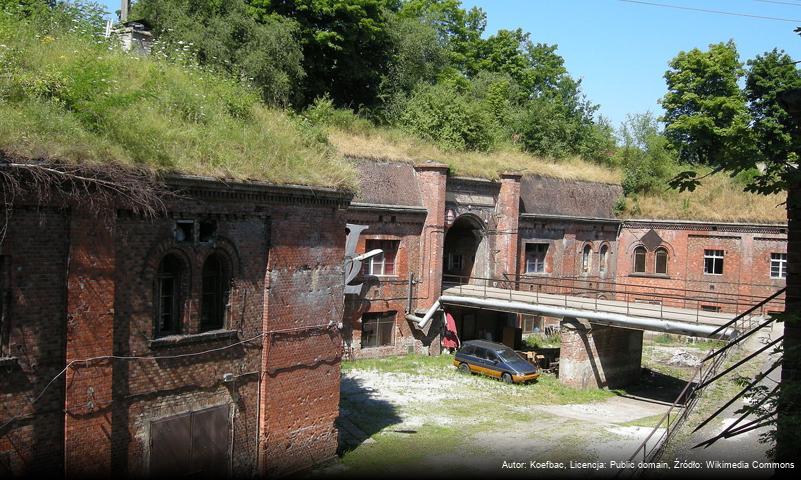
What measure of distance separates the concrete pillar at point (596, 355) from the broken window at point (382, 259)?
22.6 feet

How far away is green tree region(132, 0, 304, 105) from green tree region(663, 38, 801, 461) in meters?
17.5

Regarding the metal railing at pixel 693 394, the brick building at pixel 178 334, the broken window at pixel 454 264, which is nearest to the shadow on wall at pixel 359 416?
the brick building at pixel 178 334

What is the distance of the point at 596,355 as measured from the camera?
82.8 ft

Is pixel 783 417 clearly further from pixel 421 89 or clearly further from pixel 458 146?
pixel 421 89

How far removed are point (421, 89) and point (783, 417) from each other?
33.2 m

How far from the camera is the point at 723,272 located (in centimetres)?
3303

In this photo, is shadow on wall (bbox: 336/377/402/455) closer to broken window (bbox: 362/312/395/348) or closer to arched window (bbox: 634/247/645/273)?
broken window (bbox: 362/312/395/348)

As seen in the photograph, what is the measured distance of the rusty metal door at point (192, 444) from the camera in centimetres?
1229

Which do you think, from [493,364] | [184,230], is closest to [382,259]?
[493,364]

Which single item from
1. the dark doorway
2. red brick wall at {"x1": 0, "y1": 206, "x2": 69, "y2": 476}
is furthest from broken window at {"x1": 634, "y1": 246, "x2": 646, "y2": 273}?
red brick wall at {"x1": 0, "y1": 206, "x2": 69, "y2": 476}

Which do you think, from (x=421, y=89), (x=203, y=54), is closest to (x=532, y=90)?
(x=421, y=89)

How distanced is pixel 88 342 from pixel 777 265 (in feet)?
98.9

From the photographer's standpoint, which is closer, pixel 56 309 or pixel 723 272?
pixel 56 309

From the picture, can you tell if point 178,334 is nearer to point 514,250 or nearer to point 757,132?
point 757,132
